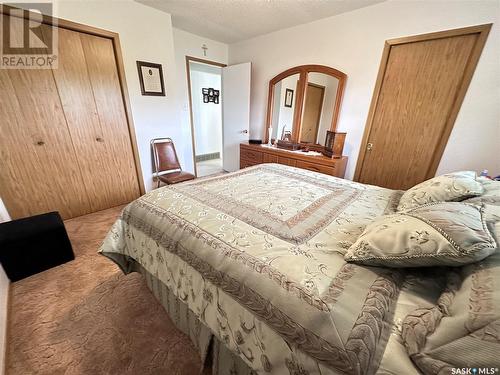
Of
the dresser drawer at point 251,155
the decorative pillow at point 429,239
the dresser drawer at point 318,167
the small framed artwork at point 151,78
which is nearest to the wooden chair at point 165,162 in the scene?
the small framed artwork at point 151,78

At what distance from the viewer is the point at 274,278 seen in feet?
2.47

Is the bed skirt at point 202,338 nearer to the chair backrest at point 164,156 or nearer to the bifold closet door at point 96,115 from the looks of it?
the bifold closet door at point 96,115

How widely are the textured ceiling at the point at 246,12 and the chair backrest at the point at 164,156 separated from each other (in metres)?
1.66

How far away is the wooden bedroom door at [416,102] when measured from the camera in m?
1.91

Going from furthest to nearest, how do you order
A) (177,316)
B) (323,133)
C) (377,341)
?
(323,133), (177,316), (377,341)

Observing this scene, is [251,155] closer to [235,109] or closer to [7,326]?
[235,109]

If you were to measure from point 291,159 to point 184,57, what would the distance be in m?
2.43

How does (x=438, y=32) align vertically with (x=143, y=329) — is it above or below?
above

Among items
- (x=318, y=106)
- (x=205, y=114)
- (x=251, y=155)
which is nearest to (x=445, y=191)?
(x=318, y=106)

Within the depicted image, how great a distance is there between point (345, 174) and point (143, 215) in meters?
2.63

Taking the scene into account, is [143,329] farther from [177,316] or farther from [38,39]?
[38,39]

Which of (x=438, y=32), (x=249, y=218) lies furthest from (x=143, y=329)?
(x=438, y=32)

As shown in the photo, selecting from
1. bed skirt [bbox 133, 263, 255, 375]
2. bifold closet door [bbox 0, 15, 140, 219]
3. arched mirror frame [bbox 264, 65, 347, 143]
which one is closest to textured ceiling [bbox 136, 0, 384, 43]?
arched mirror frame [bbox 264, 65, 347, 143]

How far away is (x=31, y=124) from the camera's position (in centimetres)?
202
